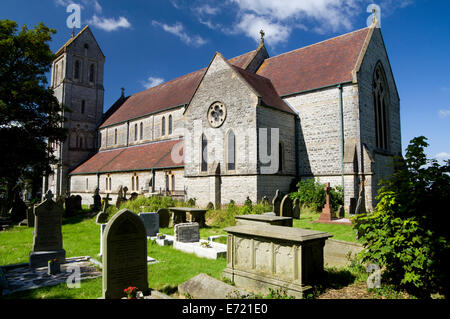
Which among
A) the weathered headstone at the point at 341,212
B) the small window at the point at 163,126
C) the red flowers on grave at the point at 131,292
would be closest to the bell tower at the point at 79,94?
the small window at the point at 163,126

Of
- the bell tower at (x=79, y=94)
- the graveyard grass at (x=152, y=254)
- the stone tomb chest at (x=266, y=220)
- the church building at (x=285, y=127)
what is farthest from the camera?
the bell tower at (x=79, y=94)

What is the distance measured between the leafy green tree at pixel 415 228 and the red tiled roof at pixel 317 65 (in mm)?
14074

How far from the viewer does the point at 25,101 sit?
66.0ft

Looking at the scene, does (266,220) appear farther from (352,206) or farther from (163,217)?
(352,206)

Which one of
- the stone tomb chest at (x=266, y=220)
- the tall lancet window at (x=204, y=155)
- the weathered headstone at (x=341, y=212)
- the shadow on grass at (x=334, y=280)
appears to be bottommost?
the shadow on grass at (x=334, y=280)

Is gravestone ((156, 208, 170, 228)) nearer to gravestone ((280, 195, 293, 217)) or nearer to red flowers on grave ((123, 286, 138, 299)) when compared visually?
gravestone ((280, 195, 293, 217))

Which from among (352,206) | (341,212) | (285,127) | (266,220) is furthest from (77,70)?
(266,220)

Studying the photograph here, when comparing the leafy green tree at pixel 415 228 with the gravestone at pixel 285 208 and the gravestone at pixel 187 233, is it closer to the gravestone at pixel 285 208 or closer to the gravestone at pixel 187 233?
the gravestone at pixel 187 233

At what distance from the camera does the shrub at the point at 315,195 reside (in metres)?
17.3

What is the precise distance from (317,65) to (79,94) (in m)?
31.4

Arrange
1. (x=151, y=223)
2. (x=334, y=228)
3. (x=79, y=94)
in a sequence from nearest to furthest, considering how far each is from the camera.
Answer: (x=151, y=223) → (x=334, y=228) → (x=79, y=94)

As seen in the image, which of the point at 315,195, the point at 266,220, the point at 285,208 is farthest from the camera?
the point at 315,195
